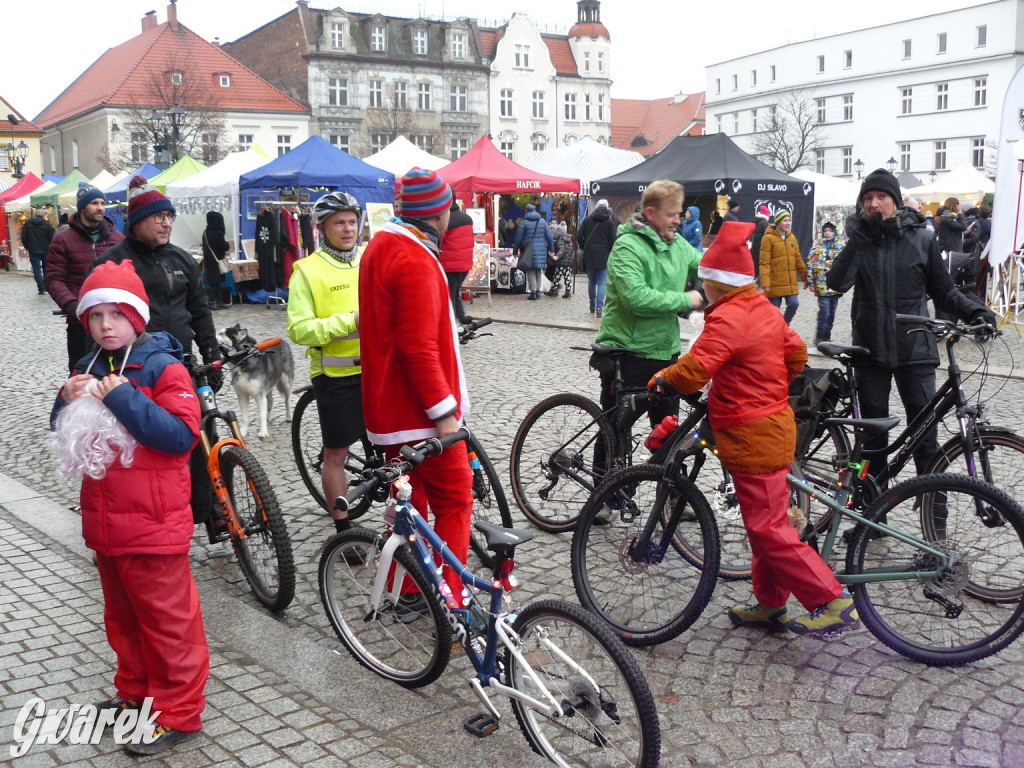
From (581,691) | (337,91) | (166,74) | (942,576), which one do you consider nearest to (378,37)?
(337,91)

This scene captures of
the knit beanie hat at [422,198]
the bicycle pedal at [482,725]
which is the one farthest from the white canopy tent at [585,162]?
the bicycle pedal at [482,725]

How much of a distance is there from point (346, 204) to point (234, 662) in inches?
93.0

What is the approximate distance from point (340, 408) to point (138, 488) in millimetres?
1841

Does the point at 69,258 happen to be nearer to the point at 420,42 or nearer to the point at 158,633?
the point at 158,633

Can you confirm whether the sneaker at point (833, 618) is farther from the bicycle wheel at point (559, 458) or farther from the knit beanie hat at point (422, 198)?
the knit beanie hat at point (422, 198)

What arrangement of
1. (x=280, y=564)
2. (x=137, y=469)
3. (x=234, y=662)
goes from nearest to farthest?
1. (x=137, y=469)
2. (x=234, y=662)
3. (x=280, y=564)

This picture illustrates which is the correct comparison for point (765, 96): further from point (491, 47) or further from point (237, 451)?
point (237, 451)

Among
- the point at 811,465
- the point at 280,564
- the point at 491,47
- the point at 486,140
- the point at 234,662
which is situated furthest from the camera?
the point at 491,47

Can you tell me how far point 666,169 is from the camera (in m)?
20.1

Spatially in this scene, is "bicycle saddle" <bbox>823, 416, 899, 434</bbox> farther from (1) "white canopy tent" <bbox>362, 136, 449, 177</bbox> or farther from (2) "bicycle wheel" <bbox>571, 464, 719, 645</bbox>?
(1) "white canopy tent" <bbox>362, 136, 449, 177</bbox>

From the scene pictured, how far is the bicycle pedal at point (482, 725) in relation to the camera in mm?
3342

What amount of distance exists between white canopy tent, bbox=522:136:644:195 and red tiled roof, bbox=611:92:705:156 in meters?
62.9

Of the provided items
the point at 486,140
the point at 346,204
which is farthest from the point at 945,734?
the point at 486,140

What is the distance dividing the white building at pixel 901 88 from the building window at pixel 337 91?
31.9 meters
